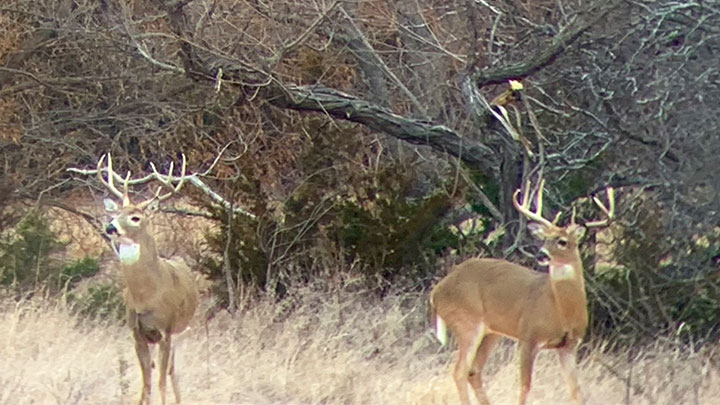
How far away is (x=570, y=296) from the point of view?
8094 mm

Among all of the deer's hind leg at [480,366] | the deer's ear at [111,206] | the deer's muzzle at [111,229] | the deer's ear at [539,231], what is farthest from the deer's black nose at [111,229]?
the deer's ear at [539,231]

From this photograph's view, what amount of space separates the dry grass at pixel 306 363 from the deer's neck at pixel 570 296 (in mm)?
1129

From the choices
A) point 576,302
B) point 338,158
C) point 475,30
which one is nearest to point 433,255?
point 338,158

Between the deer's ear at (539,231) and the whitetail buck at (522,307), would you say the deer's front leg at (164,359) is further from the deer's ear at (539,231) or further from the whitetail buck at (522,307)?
the deer's ear at (539,231)

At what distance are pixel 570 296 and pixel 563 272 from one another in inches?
6.3

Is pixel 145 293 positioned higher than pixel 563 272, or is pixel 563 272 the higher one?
pixel 563 272

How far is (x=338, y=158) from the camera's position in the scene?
47.1ft

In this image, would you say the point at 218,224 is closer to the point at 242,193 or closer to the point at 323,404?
the point at 242,193

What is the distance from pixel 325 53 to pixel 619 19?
445 cm

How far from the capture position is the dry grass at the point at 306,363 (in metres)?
9.21

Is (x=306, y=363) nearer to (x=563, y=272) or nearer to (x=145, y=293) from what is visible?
(x=145, y=293)

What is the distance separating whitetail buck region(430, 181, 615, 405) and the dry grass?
553mm

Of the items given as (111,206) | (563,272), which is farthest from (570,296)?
(111,206)

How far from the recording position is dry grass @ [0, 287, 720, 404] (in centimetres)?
921
